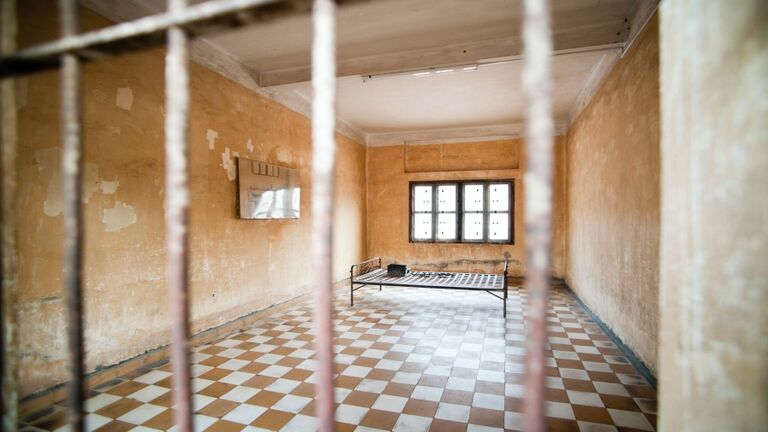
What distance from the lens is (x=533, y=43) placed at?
58 cm

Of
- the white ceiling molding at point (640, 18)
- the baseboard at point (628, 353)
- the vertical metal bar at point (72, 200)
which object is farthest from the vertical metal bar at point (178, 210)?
the white ceiling molding at point (640, 18)

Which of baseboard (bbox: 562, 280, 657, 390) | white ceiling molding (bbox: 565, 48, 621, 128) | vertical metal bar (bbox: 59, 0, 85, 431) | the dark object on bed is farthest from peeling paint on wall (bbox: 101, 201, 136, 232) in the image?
white ceiling molding (bbox: 565, 48, 621, 128)

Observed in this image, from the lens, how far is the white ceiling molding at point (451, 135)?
8.57m

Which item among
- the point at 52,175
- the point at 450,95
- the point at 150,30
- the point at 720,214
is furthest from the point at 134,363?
the point at 450,95

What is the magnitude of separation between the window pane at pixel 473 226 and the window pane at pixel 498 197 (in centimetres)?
39

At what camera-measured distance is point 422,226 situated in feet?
30.7

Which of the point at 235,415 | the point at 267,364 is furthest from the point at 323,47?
the point at 267,364

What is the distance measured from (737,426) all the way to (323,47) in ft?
3.38

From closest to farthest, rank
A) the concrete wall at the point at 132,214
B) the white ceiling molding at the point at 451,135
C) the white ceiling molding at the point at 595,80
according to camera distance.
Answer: the concrete wall at the point at 132,214, the white ceiling molding at the point at 595,80, the white ceiling molding at the point at 451,135

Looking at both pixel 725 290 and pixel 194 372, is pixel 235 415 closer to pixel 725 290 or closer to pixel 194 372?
pixel 194 372

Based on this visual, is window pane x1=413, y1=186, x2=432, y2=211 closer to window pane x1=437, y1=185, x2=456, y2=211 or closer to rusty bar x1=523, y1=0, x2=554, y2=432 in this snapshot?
window pane x1=437, y1=185, x2=456, y2=211

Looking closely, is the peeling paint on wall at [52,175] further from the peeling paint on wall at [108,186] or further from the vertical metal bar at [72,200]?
the vertical metal bar at [72,200]

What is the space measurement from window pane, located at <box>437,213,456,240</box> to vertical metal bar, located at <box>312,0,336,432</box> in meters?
8.57

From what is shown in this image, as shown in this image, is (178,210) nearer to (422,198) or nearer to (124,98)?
(124,98)
